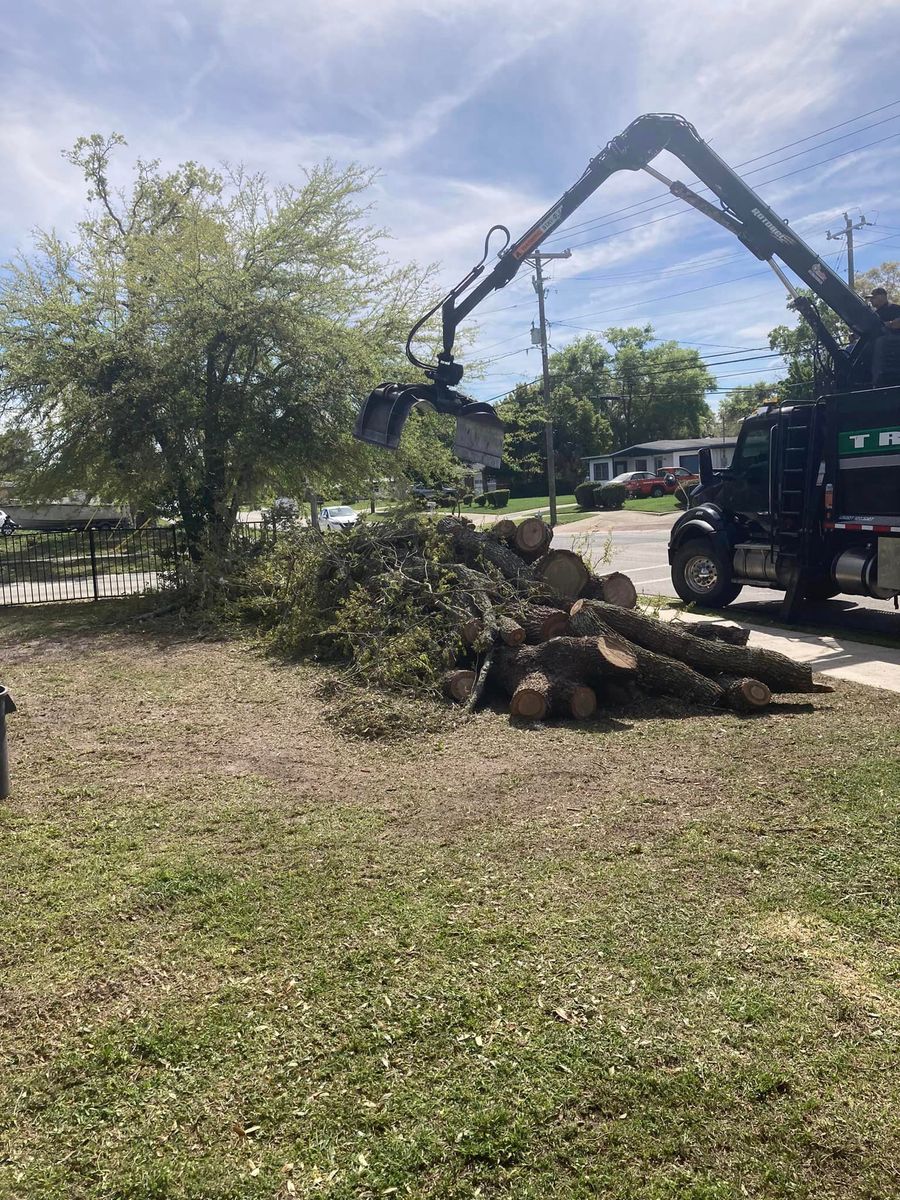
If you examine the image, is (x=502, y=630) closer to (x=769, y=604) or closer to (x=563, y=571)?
(x=563, y=571)

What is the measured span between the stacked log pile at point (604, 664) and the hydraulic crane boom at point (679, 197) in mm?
1793

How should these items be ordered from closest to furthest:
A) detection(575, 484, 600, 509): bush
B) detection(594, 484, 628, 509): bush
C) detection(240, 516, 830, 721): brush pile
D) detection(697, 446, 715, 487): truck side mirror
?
detection(240, 516, 830, 721): brush pile → detection(697, 446, 715, 487): truck side mirror → detection(594, 484, 628, 509): bush → detection(575, 484, 600, 509): bush

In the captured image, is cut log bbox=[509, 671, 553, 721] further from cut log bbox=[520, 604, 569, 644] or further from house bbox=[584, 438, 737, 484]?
house bbox=[584, 438, 737, 484]

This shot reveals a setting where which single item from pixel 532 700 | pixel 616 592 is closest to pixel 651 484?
pixel 616 592

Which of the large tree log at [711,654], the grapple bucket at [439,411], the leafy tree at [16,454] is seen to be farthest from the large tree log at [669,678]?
the leafy tree at [16,454]

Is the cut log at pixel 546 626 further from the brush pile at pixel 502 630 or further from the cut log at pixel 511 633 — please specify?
the cut log at pixel 511 633

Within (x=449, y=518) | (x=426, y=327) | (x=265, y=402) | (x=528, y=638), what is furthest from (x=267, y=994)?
(x=426, y=327)

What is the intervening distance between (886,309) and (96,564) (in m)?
13.9

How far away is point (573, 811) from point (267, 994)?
7.42 ft

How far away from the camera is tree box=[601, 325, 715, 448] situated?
7856 cm

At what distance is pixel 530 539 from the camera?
30.7 feet

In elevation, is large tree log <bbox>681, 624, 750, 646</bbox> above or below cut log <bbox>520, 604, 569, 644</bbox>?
below

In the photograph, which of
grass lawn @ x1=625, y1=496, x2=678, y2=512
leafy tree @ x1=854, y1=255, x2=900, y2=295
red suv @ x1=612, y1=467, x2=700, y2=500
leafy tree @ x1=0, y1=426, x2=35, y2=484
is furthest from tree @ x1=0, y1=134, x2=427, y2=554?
leafy tree @ x1=854, y1=255, x2=900, y2=295

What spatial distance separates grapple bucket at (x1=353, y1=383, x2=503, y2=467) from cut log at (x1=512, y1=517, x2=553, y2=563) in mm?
1072
